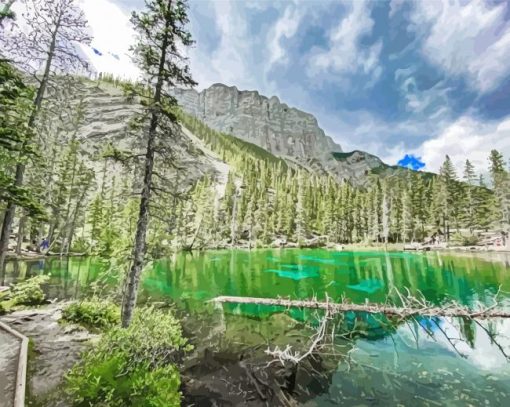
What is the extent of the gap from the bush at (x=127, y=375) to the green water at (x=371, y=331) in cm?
520

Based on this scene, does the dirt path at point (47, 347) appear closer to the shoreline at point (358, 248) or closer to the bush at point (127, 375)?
the bush at point (127, 375)

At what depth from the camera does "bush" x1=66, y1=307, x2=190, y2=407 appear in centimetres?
614

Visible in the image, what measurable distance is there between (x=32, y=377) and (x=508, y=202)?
253ft

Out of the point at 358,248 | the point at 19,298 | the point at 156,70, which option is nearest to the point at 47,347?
the point at 19,298

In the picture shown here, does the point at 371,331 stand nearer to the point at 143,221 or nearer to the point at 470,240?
the point at 143,221

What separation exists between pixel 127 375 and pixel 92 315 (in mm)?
8165

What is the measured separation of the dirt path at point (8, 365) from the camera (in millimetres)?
6242

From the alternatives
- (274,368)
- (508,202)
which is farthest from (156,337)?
(508,202)

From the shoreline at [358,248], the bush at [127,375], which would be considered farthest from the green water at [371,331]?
the shoreline at [358,248]

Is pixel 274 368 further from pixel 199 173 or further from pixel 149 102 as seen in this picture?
pixel 199 173

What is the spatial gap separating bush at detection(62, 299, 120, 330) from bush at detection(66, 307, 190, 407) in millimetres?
5683

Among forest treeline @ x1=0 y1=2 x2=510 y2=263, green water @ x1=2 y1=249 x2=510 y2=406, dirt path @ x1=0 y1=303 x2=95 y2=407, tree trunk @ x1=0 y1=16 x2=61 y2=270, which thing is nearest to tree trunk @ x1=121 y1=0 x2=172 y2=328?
dirt path @ x1=0 y1=303 x2=95 y2=407

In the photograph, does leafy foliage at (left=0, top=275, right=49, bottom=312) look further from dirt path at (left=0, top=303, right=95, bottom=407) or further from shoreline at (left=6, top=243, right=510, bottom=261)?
shoreline at (left=6, top=243, right=510, bottom=261)

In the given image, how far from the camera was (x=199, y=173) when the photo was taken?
123m
